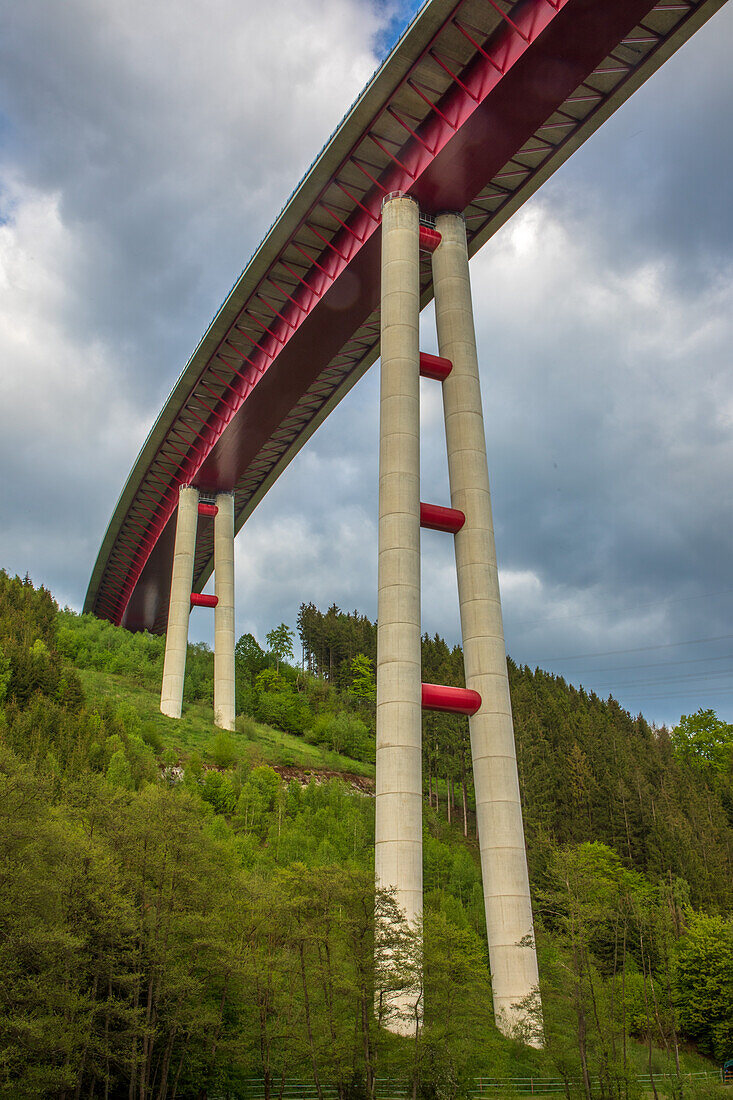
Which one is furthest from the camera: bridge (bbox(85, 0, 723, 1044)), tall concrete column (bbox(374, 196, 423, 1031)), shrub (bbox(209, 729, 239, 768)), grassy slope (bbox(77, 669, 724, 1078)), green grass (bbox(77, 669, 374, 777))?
grassy slope (bbox(77, 669, 724, 1078))

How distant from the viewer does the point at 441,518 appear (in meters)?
26.1

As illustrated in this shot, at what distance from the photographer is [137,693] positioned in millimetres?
57719

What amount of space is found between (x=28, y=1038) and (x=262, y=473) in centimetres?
4088

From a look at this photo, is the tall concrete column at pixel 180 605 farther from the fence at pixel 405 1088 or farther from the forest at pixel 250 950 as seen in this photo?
the fence at pixel 405 1088

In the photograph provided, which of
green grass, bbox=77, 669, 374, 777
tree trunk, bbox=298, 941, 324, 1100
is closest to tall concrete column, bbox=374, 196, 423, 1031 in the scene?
tree trunk, bbox=298, 941, 324, 1100

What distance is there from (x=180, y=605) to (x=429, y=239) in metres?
30.4

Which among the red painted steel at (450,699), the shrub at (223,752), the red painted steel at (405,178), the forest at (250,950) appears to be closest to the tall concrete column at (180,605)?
the red painted steel at (405,178)

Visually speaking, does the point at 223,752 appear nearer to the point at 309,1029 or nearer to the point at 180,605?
the point at 180,605

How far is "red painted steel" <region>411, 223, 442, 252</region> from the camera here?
29297mm

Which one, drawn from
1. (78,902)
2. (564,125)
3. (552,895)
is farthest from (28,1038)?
(564,125)

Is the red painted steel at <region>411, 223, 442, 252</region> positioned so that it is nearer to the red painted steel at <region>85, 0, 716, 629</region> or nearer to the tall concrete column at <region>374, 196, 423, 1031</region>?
the red painted steel at <region>85, 0, 716, 629</region>

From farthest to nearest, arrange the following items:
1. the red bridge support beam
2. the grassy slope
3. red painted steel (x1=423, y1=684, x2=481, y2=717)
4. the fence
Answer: the grassy slope
the red bridge support beam
red painted steel (x1=423, y1=684, x2=481, y2=717)
the fence

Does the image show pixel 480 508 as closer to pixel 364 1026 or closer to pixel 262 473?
pixel 364 1026

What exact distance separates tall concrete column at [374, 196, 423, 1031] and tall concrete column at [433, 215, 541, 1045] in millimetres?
1762
